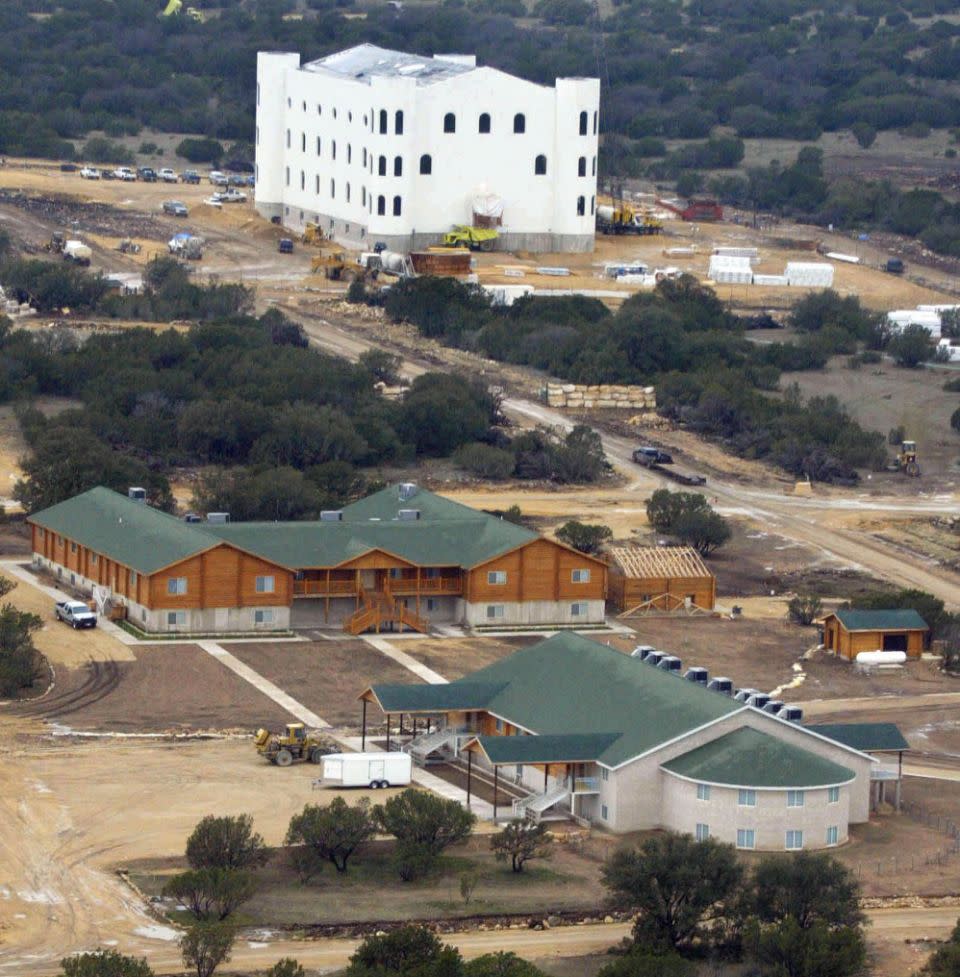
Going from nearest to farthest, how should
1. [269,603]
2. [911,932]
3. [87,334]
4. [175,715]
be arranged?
[911,932], [175,715], [269,603], [87,334]

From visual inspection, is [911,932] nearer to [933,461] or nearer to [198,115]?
[933,461]

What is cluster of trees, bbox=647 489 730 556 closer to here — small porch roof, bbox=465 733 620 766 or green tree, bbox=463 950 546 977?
small porch roof, bbox=465 733 620 766

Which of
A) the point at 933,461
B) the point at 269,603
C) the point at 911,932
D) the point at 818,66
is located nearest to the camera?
the point at 911,932

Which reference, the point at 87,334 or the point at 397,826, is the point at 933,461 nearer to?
the point at 87,334

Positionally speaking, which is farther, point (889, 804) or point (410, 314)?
point (410, 314)

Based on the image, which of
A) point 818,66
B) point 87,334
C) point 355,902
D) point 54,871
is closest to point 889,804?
point 355,902
